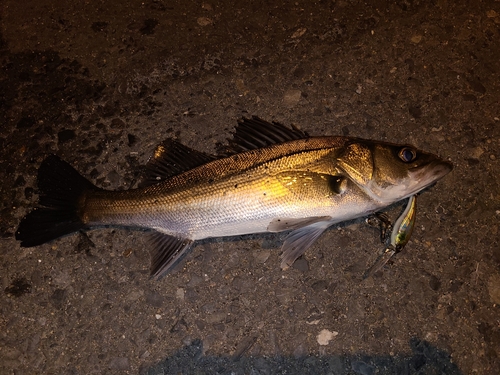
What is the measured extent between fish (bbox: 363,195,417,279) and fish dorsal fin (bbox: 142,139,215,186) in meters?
1.43

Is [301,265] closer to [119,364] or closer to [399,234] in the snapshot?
[399,234]

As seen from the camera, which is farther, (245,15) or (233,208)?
(245,15)

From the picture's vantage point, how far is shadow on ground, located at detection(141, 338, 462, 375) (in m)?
2.80

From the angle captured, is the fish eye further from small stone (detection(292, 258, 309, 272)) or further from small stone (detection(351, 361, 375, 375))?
small stone (detection(351, 361, 375, 375))

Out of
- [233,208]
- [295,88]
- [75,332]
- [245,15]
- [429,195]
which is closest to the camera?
[233,208]

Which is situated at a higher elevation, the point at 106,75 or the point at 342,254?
the point at 106,75

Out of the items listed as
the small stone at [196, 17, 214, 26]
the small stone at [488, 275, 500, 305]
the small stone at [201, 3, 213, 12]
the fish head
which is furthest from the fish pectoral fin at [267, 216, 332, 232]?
the small stone at [201, 3, 213, 12]

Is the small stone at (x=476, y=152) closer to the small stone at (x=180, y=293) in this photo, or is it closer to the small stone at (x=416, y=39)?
the small stone at (x=416, y=39)

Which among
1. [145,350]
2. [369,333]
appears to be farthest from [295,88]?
[145,350]

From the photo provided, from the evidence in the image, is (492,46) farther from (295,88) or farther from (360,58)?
(295,88)

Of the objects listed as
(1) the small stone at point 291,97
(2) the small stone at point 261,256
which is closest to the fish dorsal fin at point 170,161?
(2) the small stone at point 261,256

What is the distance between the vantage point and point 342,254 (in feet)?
10.0

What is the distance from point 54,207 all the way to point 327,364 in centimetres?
221

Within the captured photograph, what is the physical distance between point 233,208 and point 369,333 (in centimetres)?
127
